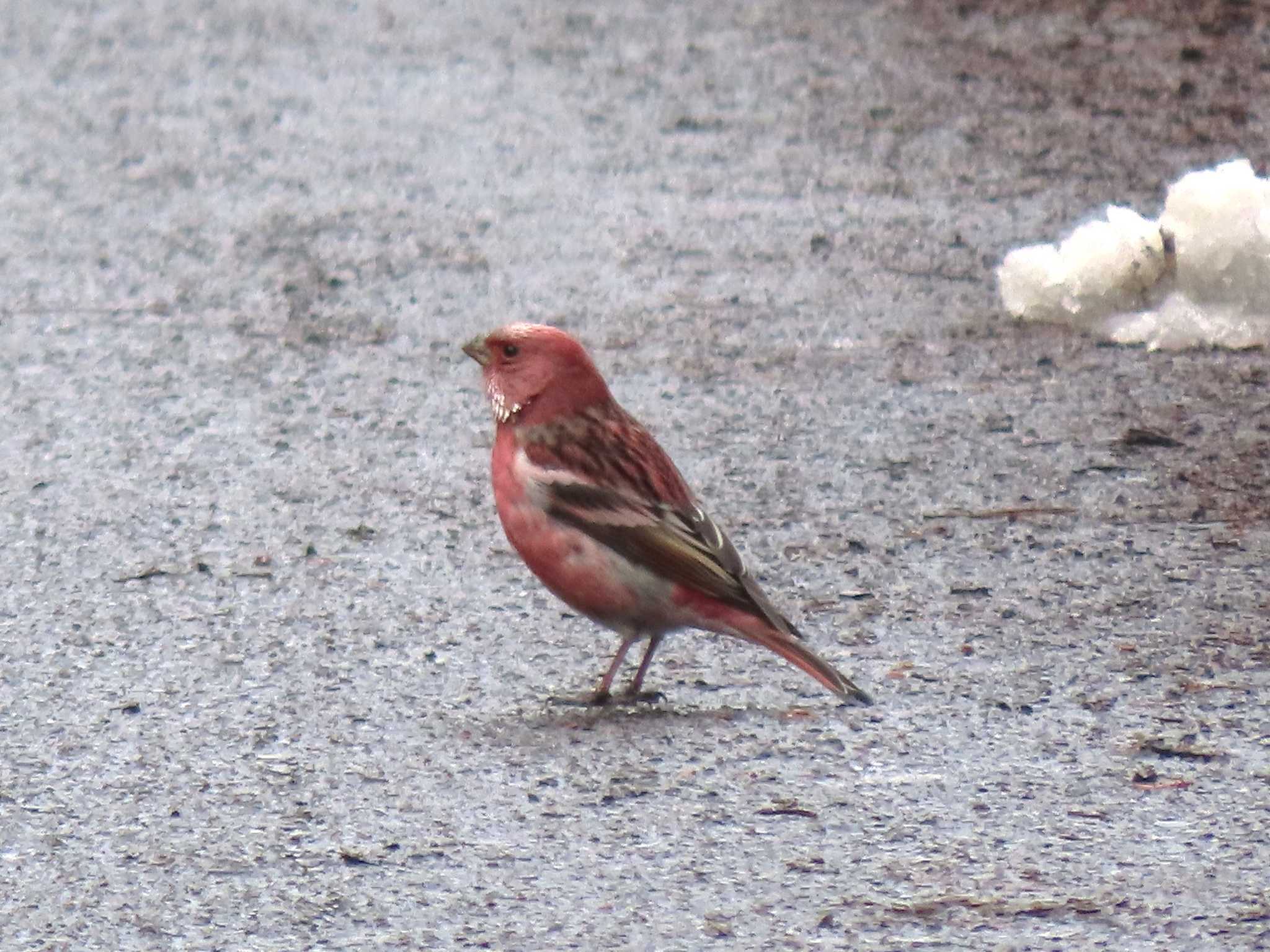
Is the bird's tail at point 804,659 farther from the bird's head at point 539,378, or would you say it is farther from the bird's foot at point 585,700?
the bird's head at point 539,378

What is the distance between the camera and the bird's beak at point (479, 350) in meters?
5.89

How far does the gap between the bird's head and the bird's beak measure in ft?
0.18

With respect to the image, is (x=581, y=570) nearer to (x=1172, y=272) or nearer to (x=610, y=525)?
(x=610, y=525)

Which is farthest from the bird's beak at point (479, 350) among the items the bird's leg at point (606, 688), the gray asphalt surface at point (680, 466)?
the bird's leg at point (606, 688)

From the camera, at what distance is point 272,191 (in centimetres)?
1020

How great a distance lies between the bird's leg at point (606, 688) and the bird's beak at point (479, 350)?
80cm

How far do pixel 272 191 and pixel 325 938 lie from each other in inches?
250

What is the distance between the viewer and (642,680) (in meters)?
5.58

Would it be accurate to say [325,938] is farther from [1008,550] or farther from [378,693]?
[1008,550]

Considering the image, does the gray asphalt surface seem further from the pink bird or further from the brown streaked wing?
the brown streaked wing

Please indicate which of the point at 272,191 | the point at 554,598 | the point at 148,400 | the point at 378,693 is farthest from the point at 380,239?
the point at 378,693

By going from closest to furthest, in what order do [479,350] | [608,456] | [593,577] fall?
[593,577], [608,456], [479,350]

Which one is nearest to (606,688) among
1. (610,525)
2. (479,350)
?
(610,525)

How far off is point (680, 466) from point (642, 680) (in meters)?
1.63
